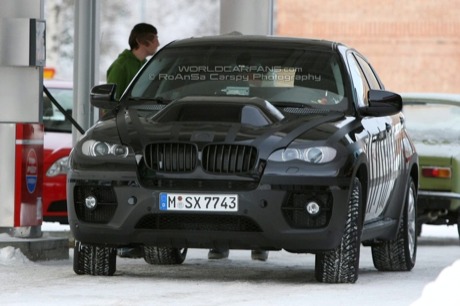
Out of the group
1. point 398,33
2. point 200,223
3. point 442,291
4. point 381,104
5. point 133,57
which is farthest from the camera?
point 398,33

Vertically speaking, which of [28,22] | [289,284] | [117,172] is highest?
[28,22]

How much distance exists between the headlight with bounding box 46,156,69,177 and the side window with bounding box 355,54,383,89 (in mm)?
5670

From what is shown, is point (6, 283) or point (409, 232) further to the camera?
point (409, 232)

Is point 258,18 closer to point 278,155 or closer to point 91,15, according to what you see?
point 91,15

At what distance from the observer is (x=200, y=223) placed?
1027 cm

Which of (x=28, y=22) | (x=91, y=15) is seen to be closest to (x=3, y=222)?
(x=28, y=22)

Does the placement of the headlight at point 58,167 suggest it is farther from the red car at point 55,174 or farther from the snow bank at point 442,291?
the snow bank at point 442,291

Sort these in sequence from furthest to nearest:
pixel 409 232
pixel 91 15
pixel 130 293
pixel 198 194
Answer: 1. pixel 91 15
2. pixel 409 232
3. pixel 198 194
4. pixel 130 293

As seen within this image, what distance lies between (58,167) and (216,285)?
25.6 ft

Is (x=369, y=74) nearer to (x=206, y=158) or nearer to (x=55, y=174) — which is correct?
(x=206, y=158)

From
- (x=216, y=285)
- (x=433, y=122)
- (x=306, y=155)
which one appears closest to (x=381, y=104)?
(x=306, y=155)

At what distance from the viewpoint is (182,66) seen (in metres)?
11.7

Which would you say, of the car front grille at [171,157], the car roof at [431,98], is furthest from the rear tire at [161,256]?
the car roof at [431,98]

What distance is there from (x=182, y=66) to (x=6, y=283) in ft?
7.30
